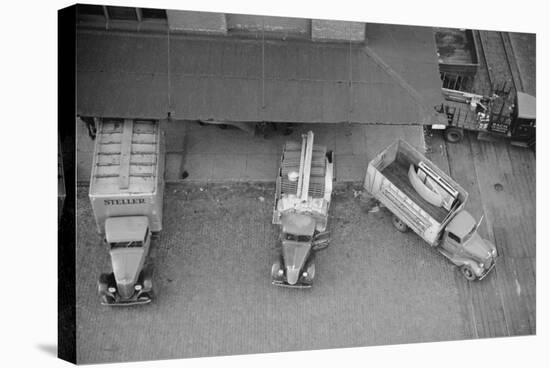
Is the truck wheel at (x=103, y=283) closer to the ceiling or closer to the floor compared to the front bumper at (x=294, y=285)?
closer to the ceiling

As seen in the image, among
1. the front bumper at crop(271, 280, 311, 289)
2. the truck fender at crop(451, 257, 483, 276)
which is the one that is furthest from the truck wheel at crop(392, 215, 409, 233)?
the front bumper at crop(271, 280, 311, 289)

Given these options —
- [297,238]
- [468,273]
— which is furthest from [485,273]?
[297,238]

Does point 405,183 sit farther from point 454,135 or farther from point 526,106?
point 526,106

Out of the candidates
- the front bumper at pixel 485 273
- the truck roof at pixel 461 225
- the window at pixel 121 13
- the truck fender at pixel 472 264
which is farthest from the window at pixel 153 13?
the front bumper at pixel 485 273

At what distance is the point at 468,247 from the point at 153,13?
10.8 m

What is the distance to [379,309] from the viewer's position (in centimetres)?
1488

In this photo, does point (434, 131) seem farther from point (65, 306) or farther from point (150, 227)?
point (65, 306)

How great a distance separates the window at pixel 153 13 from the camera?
633 inches

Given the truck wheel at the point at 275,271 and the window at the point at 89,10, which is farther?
the window at the point at 89,10

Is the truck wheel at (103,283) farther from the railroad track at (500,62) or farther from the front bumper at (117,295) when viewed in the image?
the railroad track at (500,62)

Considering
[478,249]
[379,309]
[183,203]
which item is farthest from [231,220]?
[478,249]

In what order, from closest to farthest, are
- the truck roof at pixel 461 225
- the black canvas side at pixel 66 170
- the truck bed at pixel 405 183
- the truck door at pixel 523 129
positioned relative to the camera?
the black canvas side at pixel 66 170, the truck roof at pixel 461 225, the truck bed at pixel 405 183, the truck door at pixel 523 129

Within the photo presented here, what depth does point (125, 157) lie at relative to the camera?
14852mm

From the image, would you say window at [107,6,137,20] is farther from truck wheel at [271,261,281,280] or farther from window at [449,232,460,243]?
window at [449,232,460,243]
